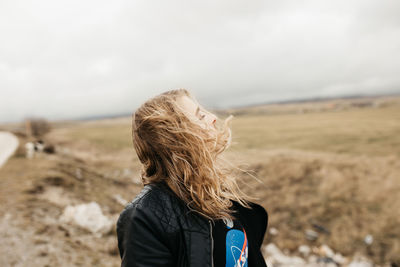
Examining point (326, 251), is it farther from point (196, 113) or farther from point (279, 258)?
point (196, 113)

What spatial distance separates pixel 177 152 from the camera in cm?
188

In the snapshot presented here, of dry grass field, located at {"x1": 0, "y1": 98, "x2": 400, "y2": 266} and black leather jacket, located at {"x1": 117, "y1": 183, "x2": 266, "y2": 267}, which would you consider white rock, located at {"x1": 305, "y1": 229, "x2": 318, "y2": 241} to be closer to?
dry grass field, located at {"x1": 0, "y1": 98, "x2": 400, "y2": 266}

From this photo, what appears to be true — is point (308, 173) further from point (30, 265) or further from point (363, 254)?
point (30, 265)

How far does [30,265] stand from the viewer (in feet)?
15.7

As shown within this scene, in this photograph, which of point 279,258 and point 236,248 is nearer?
point 236,248

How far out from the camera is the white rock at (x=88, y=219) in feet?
22.0

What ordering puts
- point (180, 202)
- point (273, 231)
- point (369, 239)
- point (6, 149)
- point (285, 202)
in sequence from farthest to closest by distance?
point (6, 149)
point (285, 202)
point (273, 231)
point (369, 239)
point (180, 202)

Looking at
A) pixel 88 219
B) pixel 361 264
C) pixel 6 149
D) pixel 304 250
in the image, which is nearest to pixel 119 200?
pixel 88 219

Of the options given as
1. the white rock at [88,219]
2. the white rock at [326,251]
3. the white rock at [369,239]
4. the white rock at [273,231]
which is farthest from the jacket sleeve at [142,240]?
the white rock at [369,239]

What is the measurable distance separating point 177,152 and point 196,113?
1.29 feet

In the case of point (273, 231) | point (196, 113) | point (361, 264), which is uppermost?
point (196, 113)

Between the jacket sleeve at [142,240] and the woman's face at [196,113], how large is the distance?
850mm

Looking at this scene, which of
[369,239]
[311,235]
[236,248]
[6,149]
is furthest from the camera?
[6,149]

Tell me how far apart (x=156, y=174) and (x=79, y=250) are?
17.5ft
